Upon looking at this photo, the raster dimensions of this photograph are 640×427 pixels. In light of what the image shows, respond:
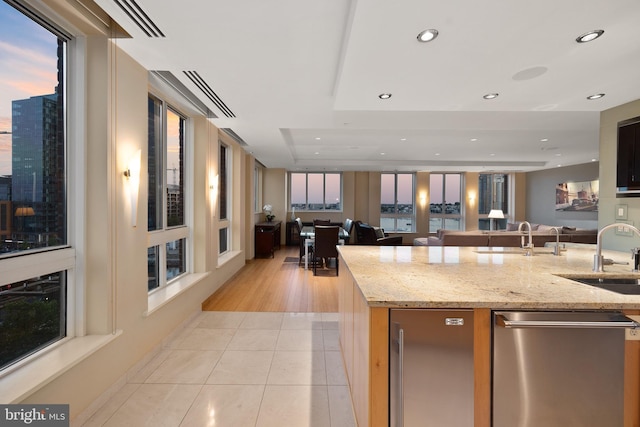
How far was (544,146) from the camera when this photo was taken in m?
6.34

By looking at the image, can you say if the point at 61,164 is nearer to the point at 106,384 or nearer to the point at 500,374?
the point at 106,384

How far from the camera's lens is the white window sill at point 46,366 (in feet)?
4.65

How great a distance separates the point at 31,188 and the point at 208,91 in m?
1.77

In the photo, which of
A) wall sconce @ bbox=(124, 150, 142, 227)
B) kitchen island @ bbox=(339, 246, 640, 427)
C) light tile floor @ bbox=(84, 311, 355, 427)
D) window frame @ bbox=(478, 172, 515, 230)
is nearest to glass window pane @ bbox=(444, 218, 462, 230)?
window frame @ bbox=(478, 172, 515, 230)

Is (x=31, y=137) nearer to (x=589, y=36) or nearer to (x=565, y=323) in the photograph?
(x=565, y=323)

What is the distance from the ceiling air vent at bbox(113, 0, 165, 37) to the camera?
1.65 metres

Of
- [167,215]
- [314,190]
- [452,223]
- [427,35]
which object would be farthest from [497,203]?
[167,215]

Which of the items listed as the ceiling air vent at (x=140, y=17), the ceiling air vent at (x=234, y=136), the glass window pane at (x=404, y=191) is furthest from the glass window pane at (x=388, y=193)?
the ceiling air vent at (x=140, y=17)

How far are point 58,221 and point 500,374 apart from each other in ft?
8.95

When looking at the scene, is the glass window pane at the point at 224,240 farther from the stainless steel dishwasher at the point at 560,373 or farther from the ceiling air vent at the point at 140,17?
the stainless steel dishwasher at the point at 560,373

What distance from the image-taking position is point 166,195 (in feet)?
10.6

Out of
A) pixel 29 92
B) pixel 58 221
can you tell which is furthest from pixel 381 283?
pixel 29 92

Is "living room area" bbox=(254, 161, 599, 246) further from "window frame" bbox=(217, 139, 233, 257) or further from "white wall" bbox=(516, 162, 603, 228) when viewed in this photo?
"window frame" bbox=(217, 139, 233, 257)

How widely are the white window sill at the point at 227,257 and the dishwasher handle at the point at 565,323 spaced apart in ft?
13.2
